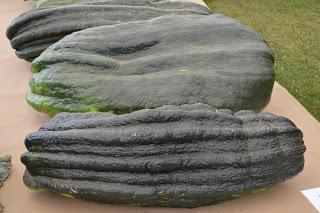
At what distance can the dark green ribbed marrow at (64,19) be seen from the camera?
180 cm

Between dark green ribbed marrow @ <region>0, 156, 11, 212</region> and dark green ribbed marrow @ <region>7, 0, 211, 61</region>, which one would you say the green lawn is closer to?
dark green ribbed marrow @ <region>7, 0, 211, 61</region>

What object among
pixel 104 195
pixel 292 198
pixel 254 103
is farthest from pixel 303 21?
pixel 104 195

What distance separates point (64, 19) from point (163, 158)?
2.98 ft

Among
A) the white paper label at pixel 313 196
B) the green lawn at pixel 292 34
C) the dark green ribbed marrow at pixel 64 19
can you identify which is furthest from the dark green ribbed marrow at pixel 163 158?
the green lawn at pixel 292 34

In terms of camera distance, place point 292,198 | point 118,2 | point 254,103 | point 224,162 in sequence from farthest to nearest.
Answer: point 118,2, point 254,103, point 292,198, point 224,162

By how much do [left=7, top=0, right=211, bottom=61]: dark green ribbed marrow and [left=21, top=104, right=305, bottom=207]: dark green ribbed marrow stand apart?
2.22ft

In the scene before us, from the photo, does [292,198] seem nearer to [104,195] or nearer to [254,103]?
[254,103]

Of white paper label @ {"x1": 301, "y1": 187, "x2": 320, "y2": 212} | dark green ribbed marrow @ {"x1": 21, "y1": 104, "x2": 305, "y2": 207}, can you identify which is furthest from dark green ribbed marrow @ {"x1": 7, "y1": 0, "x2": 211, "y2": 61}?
white paper label @ {"x1": 301, "y1": 187, "x2": 320, "y2": 212}

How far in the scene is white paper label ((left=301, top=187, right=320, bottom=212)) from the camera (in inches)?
50.1

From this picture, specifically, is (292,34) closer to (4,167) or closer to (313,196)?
(313,196)

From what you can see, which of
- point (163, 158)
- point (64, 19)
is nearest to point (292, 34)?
point (64, 19)

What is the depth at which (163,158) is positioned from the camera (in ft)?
3.79

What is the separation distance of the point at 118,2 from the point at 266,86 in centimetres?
77

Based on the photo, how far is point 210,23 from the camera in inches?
65.4
